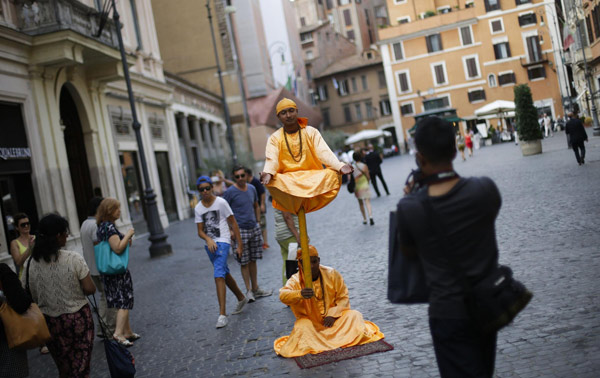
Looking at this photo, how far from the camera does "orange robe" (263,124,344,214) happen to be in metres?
5.89

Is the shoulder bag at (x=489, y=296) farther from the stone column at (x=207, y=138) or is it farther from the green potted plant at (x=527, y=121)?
the stone column at (x=207, y=138)

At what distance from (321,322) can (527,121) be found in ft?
72.1

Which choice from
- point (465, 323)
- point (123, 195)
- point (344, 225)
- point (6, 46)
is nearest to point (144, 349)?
point (465, 323)

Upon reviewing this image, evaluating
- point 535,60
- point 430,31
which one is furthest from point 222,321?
point 430,31

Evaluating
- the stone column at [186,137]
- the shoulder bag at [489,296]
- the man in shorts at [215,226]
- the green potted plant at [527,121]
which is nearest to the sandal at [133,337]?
the man in shorts at [215,226]

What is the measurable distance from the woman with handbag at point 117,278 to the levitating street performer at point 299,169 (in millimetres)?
1960

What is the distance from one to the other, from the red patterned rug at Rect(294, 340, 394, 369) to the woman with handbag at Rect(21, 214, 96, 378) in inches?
71.6

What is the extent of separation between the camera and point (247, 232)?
926 centimetres

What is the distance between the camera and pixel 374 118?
7806 centimetres

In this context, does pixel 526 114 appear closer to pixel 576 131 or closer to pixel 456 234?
pixel 576 131

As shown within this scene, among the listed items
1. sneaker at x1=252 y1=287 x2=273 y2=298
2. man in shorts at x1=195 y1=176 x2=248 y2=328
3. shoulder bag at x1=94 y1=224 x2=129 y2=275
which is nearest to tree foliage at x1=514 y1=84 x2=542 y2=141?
sneaker at x1=252 y1=287 x2=273 y2=298

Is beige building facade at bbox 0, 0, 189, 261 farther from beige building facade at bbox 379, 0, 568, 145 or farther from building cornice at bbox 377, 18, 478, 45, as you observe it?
building cornice at bbox 377, 18, 478, 45

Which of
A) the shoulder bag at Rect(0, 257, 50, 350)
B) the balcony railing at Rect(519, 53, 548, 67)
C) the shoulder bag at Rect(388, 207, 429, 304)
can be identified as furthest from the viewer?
the balcony railing at Rect(519, 53, 548, 67)

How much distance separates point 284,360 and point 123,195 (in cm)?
1660
